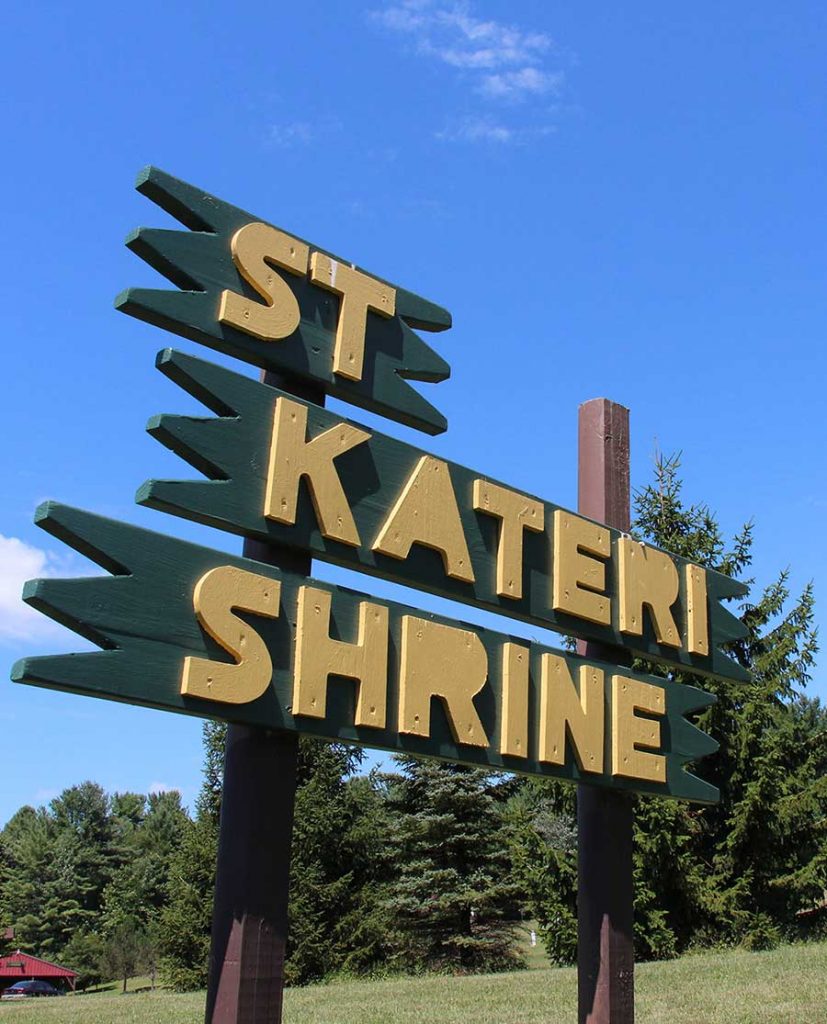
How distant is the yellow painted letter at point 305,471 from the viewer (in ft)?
13.8

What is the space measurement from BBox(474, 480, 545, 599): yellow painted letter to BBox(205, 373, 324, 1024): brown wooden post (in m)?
1.44

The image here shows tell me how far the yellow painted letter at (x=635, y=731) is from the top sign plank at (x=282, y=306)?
5.75ft

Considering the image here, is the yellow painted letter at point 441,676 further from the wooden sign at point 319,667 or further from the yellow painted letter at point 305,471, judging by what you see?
the yellow painted letter at point 305,471

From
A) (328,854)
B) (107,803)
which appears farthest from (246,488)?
(107,803)

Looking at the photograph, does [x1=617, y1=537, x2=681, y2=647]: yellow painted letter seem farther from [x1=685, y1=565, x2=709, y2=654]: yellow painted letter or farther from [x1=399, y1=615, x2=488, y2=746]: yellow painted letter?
[x1=399, y1=615, x2=488, y2=746]: yellow painted letter

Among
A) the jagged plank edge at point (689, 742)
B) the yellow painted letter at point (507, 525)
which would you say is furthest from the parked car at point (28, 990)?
the yellow painted letter at point (507, 525)

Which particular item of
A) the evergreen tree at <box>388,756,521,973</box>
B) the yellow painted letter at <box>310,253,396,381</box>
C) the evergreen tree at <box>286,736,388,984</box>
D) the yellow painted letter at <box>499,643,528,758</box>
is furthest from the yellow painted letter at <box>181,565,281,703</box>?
the evergreen tree at <box>388,756,521,973</box>

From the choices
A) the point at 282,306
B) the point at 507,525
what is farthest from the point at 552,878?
the point at 282,306

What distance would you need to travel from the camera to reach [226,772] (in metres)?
4.02

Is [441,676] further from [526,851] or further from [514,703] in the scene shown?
[526,851]

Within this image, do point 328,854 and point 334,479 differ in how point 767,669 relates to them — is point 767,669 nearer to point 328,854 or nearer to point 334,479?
point 328,854

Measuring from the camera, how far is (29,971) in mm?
50906

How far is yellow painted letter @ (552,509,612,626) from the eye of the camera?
5.43m

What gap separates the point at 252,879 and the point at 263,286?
234 cm
